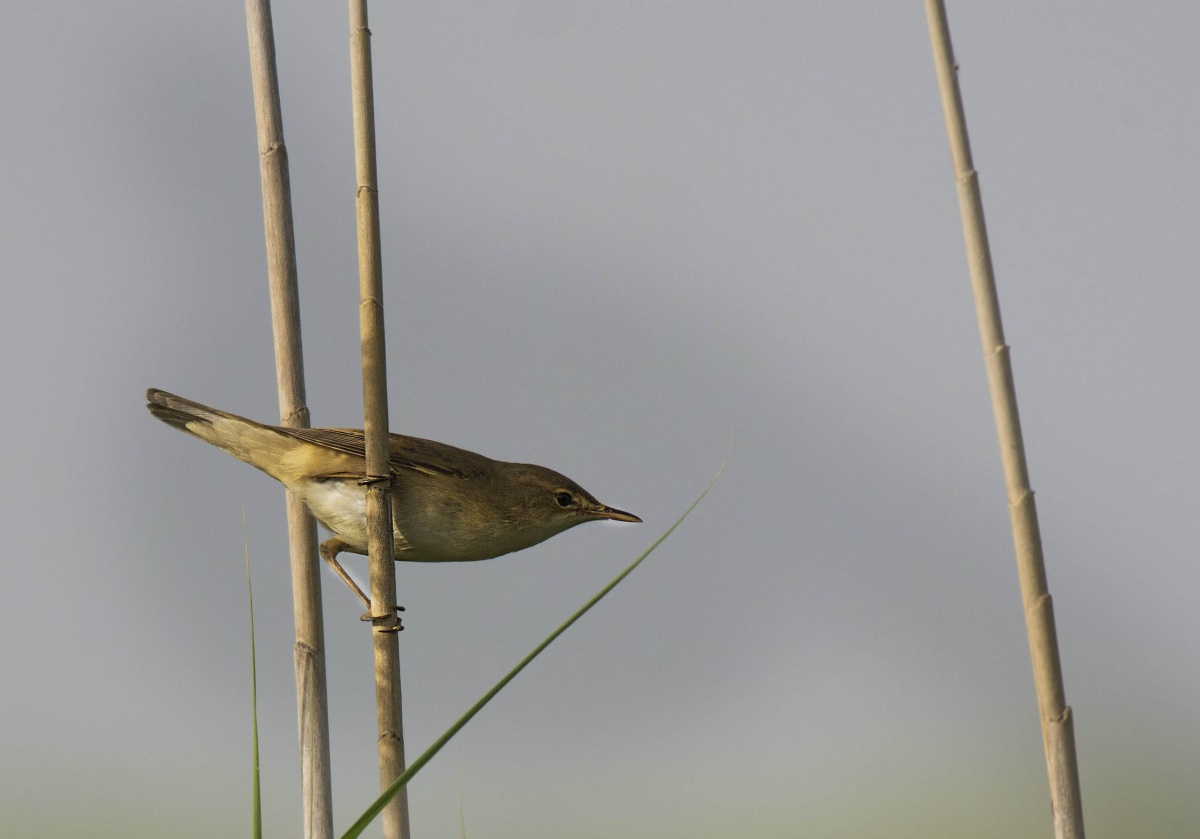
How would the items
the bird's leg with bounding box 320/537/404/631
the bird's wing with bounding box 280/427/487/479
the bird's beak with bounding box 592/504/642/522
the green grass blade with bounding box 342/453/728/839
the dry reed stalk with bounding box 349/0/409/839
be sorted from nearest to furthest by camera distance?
the green grass blade with bounding box 342/453/728/839 → the dry reed stalk with bounding box 349/0/409/839 → the bird's wing with bounding box 280/427/487/479 → the bird's leg with bounding box 320/537/404/631 → the bird's beak with bounding box 592/504/642/522

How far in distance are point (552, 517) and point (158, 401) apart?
0.98 meters

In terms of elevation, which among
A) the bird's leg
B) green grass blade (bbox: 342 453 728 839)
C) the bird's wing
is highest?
the bird's wing

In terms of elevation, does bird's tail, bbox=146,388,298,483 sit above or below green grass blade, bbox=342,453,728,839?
above

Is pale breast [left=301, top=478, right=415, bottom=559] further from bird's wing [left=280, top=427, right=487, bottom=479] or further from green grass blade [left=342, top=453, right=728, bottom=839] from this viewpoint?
green grass blade [left=342, top=453, right=728, bottom=839]

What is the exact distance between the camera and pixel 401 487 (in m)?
2.48

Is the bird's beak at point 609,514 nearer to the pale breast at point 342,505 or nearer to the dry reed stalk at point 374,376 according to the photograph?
the pale breast at point 342,505

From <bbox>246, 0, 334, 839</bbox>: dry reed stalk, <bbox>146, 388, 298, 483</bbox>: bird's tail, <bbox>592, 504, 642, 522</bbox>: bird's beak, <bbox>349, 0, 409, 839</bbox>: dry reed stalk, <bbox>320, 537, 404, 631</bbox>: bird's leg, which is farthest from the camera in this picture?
<bbox>592, 504, 642, 522</bbox>: bird's beak

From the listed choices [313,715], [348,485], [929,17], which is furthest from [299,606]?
[929,17]

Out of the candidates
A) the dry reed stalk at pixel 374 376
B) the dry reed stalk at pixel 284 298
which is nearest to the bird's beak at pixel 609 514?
the dry reed stalk at pixel 284 298

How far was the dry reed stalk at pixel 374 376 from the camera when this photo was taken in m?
1.56

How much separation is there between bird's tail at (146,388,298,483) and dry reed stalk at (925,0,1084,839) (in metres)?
1.51

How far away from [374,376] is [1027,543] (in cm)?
95

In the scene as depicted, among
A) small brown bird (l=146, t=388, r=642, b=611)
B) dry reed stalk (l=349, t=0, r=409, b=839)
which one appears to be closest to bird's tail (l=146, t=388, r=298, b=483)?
small brown bird (l=146, t=388, r=642, b=611)

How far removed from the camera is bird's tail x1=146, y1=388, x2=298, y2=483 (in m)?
2.40
